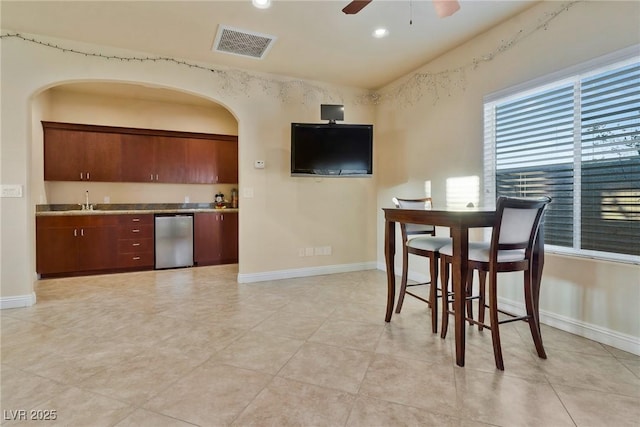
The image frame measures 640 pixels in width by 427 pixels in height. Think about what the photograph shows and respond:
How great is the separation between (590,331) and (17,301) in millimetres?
5147

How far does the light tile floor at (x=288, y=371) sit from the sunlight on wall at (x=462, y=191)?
3.97 feet

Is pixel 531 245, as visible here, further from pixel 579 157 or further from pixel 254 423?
pixel 254 423

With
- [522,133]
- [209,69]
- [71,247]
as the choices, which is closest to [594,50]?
[522,133]

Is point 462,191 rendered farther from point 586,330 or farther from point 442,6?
point 442,6

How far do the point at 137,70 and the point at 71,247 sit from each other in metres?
2.72

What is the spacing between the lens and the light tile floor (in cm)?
152

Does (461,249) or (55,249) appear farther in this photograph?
(55,249)

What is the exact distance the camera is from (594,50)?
232 cm

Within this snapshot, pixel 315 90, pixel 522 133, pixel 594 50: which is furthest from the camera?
pixel 315 90

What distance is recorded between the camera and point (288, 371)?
1.91 m

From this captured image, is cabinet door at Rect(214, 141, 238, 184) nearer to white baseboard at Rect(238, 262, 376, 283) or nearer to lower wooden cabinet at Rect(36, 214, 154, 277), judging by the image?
lower wooden cabinet at Rect(36, 214, 154, 277)

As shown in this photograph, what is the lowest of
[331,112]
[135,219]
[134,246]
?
[134,246]

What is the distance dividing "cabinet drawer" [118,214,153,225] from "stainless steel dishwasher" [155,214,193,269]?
0.37ft

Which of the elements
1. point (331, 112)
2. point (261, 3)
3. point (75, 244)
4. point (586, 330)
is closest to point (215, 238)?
point (75, 244)
